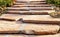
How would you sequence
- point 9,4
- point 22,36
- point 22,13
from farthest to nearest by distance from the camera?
point 9,4, point 22,13, point 22,36

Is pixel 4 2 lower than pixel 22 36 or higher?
higher

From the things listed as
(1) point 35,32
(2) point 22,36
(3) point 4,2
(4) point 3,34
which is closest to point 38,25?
(1) point 35,32

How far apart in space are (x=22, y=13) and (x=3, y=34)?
3.73 ft

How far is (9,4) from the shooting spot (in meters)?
3.72

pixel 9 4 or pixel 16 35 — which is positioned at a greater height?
pixel 9 4

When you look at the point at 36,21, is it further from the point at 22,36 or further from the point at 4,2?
the point at 4,2

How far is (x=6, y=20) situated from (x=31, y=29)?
699 millimetres

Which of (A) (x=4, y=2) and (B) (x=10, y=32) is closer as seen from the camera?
(B) (x=10, y=32)

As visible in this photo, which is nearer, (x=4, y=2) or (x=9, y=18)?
(x=9, y=18)

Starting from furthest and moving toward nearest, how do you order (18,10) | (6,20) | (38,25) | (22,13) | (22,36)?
(18,10) → (22,13) → (6,20) → (38,25) → (22,36)

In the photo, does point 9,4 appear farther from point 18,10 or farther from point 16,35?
point 16,35

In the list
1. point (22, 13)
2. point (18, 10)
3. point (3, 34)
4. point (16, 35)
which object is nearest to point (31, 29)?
point (16, 35)

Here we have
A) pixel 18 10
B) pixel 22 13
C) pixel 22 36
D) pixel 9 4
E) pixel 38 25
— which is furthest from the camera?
pixel 9 4

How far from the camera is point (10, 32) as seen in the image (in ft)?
6.75
